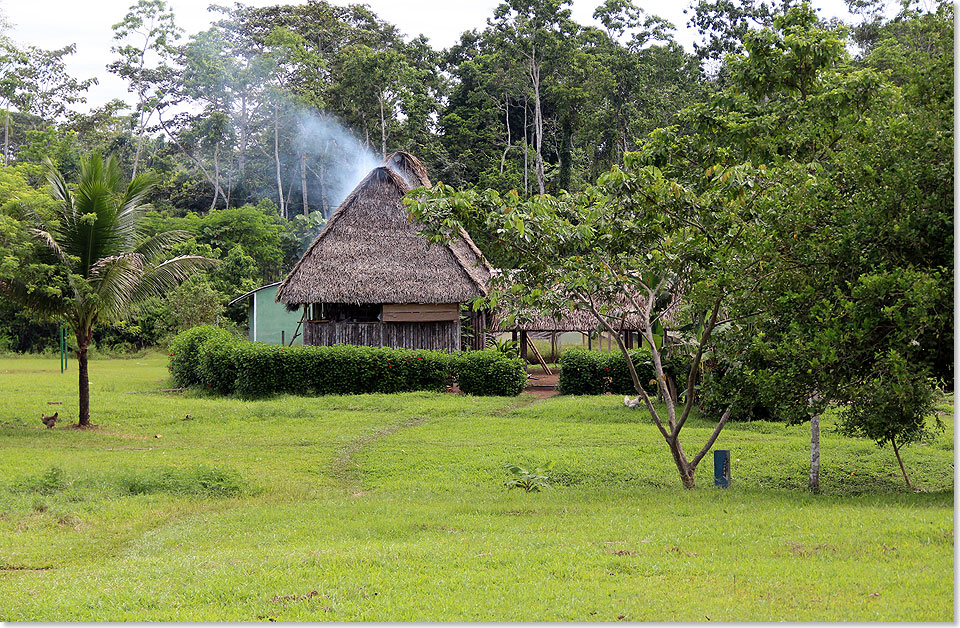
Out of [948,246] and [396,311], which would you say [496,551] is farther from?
[396,311]

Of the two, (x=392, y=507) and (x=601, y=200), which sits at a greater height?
(x=601, y=200)

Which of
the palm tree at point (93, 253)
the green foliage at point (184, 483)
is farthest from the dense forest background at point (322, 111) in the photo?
the green foliage at point (184, 483)

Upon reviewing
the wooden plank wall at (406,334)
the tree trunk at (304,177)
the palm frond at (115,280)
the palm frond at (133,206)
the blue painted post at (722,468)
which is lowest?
the blue painted post at (722,468)

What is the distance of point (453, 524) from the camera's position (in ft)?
23.7

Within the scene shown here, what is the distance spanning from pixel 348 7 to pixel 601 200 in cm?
3811

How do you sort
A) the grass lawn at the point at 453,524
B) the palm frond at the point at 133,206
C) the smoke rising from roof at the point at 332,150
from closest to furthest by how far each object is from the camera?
the grass lawn at the point at 453,524, the palm frond at the point at 133,206, the smoke rising from roof at the point at 332,150

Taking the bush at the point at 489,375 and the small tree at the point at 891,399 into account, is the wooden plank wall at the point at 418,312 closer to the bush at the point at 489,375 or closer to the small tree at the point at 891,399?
the bush at the point at 489,375

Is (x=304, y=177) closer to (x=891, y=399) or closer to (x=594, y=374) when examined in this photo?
(x=594, y=374)

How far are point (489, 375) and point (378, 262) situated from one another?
5.20 metres

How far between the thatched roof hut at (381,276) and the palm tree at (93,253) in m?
6.45

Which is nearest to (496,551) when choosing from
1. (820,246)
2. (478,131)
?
(820,246)

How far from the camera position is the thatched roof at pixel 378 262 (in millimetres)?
21078

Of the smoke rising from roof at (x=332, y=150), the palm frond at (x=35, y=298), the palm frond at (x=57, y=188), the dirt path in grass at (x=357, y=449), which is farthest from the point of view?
the smoke rising from roof at (x=332, y=150)

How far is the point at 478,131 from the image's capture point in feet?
129
